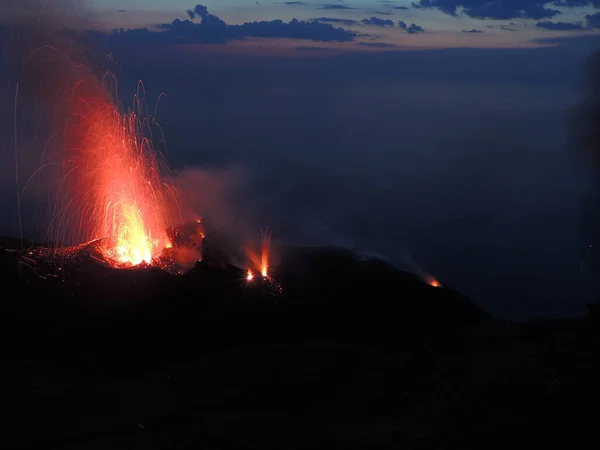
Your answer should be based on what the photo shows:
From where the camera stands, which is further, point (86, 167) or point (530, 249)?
point (530, 249)

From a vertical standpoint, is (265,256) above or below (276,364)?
above

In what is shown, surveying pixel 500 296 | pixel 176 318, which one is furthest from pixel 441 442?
pixel 500 296

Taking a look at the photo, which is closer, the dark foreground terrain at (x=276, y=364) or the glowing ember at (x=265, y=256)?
the dark foreground terrain at (x=276, y=364)

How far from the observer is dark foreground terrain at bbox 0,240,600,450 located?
456 inches

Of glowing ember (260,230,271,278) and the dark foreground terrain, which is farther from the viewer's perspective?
glowing ember (260,230,271,278)

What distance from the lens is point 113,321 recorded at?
17.9 m

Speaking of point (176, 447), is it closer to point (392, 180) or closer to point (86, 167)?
point (86, 167)

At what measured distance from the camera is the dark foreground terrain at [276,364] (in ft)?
38.0

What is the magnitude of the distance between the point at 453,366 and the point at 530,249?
1650 inches

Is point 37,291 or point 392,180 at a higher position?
point 37,291

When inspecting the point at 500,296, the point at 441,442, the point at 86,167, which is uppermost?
the point at 86,167

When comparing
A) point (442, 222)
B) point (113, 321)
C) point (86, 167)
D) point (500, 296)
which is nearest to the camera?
point (113, 321)

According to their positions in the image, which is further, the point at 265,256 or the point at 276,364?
the point at 265,256

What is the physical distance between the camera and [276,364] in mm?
16219
